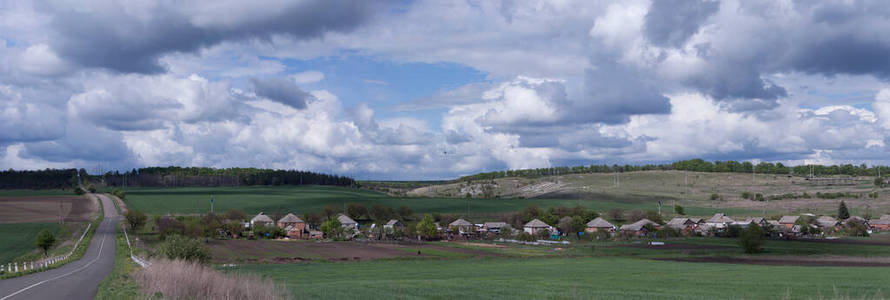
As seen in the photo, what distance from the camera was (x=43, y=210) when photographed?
122500 mm

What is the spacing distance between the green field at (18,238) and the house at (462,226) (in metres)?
65.1

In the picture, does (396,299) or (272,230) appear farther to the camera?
(272,230)

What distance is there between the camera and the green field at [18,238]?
69312 mm

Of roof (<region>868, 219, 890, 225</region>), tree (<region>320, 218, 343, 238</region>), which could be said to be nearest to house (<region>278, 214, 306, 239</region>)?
tree (<region>320, 218, 343, 238</region>)

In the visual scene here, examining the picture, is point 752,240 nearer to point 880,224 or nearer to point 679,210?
point 880,224

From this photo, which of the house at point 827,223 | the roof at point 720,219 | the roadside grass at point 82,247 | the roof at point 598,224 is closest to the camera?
the roadside grass at point 82,247

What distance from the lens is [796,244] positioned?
3179 inches

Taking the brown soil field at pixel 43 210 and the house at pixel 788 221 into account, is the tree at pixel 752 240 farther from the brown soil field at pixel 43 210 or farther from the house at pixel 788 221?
the brown soil field at pixel 43 210

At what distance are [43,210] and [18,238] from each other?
42.6m

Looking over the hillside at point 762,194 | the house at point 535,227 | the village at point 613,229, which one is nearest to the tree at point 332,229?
the village at point 613,229

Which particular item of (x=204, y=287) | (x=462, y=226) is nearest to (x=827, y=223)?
(x=462, y=226)

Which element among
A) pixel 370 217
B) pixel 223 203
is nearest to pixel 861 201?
pixel 370 217

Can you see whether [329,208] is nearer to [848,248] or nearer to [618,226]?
[618,226]

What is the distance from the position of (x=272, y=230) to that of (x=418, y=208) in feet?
171
